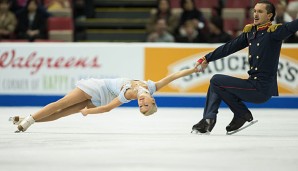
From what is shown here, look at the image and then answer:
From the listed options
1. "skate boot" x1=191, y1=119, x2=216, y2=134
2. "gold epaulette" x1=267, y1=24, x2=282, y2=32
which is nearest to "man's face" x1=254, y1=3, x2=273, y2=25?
"gold epaulette" x1=267, y1=24, x2=282, y2=32

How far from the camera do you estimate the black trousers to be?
6445mm

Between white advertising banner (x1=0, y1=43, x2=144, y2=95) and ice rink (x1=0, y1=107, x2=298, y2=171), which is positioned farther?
white advertising banner (x1=0, y1=43, x2=144, y2=95)

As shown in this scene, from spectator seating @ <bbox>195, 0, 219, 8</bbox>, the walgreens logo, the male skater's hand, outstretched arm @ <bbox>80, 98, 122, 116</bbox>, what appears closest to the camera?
outstretched arm @ <bbox>80, 98, 122, 116</bbox>

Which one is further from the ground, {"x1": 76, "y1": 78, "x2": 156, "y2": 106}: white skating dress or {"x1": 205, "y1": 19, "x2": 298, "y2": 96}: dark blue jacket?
{"x1": 205, "y1": 19, "x2": 298, "y2": 96}: dark blue jacket

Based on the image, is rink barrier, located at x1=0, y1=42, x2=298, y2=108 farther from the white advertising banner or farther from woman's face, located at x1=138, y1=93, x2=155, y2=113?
woman's face, located at x1=138, y1=93, x2=155, y2=113

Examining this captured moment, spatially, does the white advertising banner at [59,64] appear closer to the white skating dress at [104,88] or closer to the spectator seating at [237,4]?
the spectator seating at [237,4]

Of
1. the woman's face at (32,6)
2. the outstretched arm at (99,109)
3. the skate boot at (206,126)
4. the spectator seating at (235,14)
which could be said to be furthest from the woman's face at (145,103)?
the spectator seating at (235,14)

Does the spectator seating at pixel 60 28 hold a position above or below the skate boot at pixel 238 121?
above

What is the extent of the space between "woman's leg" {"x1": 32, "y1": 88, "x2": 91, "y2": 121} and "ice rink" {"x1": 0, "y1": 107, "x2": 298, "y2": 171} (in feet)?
0.60

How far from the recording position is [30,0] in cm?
1216

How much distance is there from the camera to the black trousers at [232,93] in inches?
254

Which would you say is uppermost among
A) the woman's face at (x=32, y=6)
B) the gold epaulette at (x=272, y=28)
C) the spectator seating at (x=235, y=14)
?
the woman's face at (x=32, y=6)

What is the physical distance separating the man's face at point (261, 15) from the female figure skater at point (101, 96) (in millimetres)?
745

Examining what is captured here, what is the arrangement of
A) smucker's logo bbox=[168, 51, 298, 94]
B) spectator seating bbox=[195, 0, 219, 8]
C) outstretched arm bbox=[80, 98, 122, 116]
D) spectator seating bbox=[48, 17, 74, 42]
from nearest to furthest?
outstretched arm bbox=[80, 98, 122, 116] < smucker's logo bbox=[168, 51, 298, 94] < spectator seating bbox=[48, 17, 74, 42] < spectator seating bbox=[195, 0, 219, 8]
